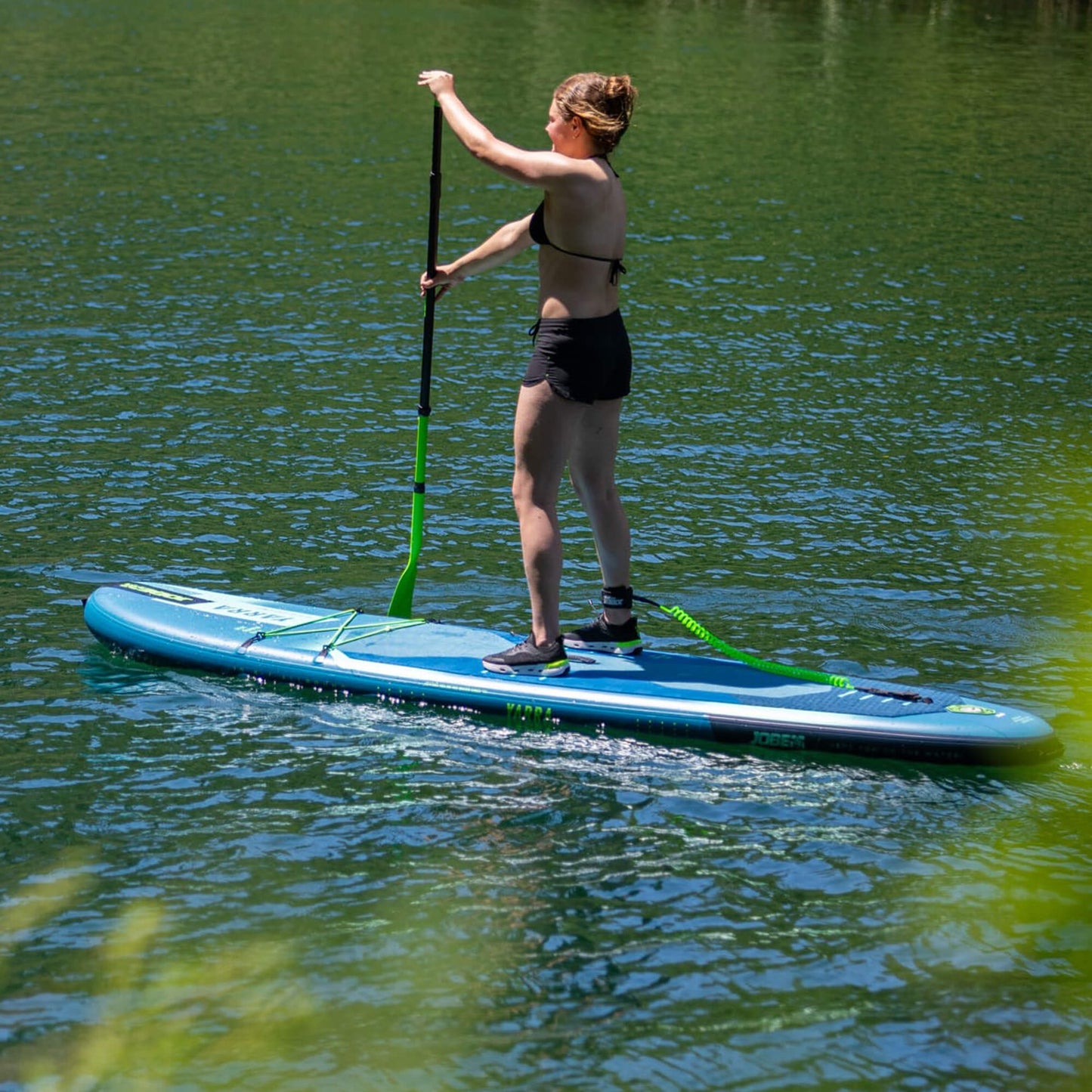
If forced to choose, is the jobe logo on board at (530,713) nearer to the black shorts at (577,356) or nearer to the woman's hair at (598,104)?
the black shorts at (577,356)

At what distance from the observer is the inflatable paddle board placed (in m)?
6.89

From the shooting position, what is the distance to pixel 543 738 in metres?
7.19

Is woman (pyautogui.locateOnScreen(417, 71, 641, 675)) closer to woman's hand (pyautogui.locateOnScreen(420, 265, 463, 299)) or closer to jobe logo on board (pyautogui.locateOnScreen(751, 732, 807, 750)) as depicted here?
woman's hand (pyautogui.locateOnScreen(420, 265, 463, 299))

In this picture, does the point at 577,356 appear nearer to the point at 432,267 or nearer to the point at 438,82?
the point at 432,267

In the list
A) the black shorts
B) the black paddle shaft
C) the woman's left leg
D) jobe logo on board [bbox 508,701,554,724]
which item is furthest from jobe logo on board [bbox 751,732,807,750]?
the black paddle shaft

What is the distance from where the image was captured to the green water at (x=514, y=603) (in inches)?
206

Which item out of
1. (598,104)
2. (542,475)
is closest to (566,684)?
(542,475)

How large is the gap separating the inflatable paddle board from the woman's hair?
2.42 metres

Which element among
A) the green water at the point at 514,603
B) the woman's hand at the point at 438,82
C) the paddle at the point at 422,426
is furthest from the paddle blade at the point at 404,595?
the woman's hand at the point at 438,82

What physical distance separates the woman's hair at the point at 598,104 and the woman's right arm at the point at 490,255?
49 centimetres

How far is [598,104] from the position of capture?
22.0ft

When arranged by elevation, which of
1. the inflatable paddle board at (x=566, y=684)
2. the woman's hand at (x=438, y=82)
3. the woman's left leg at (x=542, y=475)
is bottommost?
the inflatable paddle board at (x=566, y=684)

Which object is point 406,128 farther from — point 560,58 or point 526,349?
point 526,349

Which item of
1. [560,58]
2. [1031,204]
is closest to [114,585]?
[1031,204]
